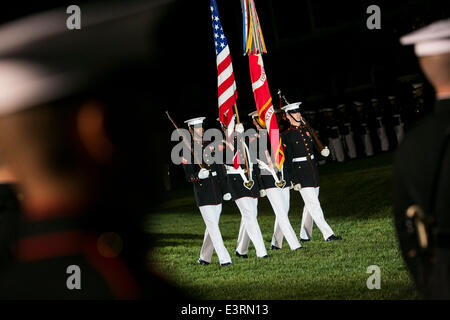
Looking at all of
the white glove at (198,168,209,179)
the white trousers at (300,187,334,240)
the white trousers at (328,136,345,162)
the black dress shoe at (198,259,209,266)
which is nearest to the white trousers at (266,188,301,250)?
the white trousers at (300,187,334,240)

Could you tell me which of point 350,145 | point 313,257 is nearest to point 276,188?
point 313,257

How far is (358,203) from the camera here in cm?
1297

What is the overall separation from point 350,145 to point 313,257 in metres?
10.7

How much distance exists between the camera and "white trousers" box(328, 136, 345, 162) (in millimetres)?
19344

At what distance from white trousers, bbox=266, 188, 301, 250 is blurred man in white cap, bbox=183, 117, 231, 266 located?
0.78m

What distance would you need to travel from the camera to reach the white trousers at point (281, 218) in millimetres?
9547

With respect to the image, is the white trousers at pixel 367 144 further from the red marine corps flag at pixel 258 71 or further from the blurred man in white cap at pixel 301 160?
the red marine corps flag at pixel 258 71

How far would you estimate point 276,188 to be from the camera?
9828mm

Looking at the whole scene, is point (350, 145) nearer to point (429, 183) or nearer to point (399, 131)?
point (399, 131)

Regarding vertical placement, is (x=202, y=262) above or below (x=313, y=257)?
below

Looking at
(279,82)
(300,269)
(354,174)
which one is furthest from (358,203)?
(279,82)

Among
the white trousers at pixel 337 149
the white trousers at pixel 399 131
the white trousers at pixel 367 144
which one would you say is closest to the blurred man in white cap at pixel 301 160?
the white trousers at pixel 399 131

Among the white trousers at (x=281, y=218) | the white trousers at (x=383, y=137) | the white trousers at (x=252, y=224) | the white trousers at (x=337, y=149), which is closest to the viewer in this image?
the white trousers at (x=252, y=224)
